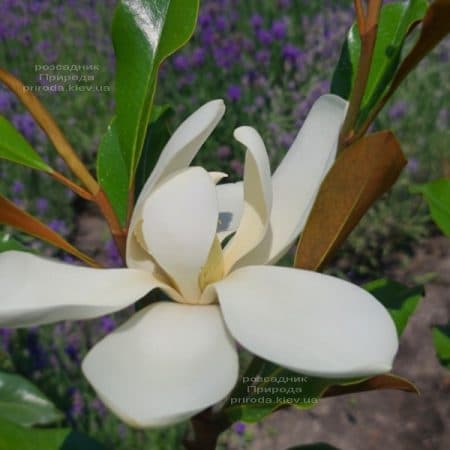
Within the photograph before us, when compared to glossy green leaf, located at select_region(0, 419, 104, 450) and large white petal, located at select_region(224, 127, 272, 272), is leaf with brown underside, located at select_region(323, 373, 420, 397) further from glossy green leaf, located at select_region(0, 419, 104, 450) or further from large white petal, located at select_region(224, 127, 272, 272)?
glossy green leaf, located at select_region(0, 419, 104, 450)

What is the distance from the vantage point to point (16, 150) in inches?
25.3

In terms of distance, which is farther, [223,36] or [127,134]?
[223,36]

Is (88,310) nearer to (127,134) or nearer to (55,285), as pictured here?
(55,285)

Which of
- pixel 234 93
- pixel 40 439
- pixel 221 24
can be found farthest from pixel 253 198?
pixel 221 24

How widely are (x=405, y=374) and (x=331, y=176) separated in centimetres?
189

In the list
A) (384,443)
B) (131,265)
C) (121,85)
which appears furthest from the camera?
(384,443)

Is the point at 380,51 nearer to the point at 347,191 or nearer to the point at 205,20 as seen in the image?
the point at 347,191

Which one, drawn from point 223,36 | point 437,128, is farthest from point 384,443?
point 223,36

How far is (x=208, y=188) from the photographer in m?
0.54

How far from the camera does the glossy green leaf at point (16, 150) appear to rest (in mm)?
638

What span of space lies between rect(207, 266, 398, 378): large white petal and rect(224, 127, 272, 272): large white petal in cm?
5

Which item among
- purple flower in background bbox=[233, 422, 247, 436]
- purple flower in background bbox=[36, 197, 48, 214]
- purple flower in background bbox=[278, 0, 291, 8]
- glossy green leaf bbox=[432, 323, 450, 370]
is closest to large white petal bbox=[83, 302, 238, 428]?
glossy green leaf bbox=[432, 323, 450, 370]

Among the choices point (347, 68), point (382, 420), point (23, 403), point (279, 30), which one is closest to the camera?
point (347, 68)

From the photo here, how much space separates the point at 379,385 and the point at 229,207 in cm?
20
